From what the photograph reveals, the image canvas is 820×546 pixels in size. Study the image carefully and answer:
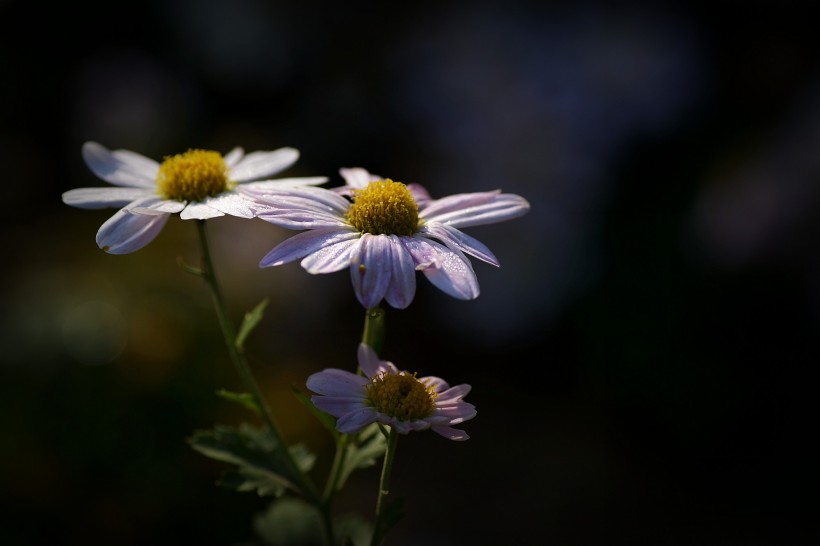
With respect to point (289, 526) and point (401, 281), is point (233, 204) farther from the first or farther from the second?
point (289, 526)

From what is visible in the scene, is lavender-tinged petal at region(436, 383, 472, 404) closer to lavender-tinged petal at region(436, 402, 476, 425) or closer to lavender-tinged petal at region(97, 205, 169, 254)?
lavender-tinged petal at region(436, 402, 476, 425)

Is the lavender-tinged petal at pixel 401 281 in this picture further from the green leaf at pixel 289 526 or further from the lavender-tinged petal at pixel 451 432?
the green leaf at pixel 289 526

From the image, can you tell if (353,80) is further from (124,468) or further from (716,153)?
(124,468)

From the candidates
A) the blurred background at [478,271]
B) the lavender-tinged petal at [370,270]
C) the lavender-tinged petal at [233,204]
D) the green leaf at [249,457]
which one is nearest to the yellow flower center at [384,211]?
the lavender-tinged petal at [370,270]

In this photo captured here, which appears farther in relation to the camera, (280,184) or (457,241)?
(280,184)

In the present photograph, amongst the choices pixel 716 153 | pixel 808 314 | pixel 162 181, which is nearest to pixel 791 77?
pixel 716 153

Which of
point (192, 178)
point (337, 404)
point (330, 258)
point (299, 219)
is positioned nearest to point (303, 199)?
point (299, 219)
